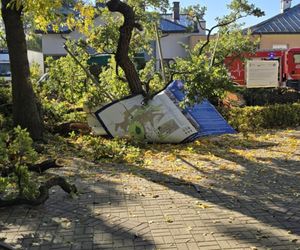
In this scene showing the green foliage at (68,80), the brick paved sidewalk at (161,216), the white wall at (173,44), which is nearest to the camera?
the brick paved sidewalk at (161,216)

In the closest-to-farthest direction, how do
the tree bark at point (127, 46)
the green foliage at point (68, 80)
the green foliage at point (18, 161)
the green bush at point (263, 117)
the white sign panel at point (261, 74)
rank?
the green foliage at point (18, 161) < the tree bark at point (127, 46) < the green bush at point (263, 117) < the green foliage at point (68, 80) < the white sign panel at point (261, 74)

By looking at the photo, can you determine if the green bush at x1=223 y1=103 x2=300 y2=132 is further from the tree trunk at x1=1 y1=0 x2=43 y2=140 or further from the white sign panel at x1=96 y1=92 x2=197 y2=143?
the tree trunk at x1=1 y1=0 x2=43 y2=140

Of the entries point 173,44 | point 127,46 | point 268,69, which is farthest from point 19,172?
point 173,44

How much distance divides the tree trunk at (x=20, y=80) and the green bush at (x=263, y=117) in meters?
5.18

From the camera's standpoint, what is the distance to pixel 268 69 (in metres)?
18.6

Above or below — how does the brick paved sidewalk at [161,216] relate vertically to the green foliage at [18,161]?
below

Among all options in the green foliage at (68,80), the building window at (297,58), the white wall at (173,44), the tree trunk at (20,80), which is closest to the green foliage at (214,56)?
the green foliage at (68,80)

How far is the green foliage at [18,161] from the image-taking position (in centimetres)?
573

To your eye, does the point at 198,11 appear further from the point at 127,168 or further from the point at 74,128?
the point at 127,168

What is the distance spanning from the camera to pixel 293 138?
11430 mm

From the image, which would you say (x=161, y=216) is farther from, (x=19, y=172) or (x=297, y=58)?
(x=297, y=58)

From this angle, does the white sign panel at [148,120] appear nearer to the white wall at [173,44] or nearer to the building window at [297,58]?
the building window at [297,58]

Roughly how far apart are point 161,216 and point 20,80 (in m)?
6.29

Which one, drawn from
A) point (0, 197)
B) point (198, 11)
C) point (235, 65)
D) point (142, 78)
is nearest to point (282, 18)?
point (235, 65)
